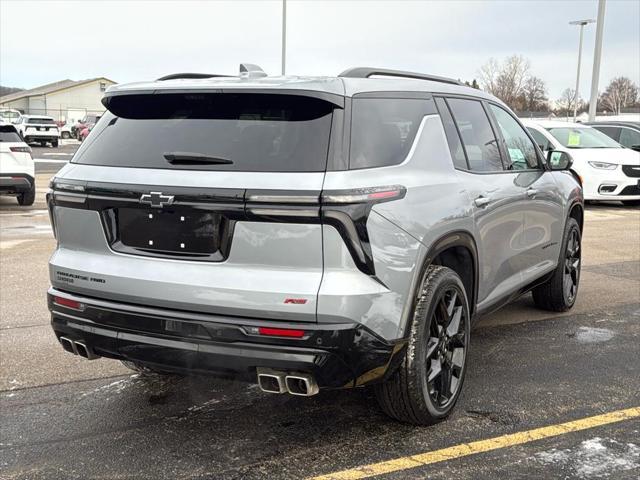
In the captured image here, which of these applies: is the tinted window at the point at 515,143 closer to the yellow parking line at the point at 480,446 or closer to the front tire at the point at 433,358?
the front tire at the point at 433,358

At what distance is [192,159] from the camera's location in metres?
3.14

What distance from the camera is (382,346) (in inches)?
120

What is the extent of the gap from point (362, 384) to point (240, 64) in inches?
71.6

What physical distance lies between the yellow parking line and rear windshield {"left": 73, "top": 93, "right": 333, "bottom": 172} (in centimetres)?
139

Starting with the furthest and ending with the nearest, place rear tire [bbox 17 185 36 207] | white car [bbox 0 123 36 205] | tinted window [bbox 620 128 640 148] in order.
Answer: tinted window [bbox 620 128 640 148], rear tire [bbox 17 185 36 207], white car [bbox 0 123 36 205]

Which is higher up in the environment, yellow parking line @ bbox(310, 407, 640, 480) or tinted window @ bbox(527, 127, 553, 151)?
tinted window @ bbox(527, 127, 553, 151)

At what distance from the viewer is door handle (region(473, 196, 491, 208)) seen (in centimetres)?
392

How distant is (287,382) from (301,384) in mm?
62

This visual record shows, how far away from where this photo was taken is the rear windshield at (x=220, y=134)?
10.0ft

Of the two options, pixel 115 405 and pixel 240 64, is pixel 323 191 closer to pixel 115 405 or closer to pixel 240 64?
pixel 240 64

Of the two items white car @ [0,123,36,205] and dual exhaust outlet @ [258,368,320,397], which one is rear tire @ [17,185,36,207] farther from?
dual exhaust outlet @ [258,368,320,397]

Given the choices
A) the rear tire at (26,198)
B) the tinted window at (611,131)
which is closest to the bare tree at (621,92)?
the tinted window at (611,131)

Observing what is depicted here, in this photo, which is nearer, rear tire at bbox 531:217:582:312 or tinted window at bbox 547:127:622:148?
rear tire at bbox 531:217:582:312

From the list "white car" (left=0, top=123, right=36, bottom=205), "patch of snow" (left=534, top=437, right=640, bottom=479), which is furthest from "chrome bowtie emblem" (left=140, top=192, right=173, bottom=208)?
"white car" (left=0, top=123, right=36, bottom=205)
